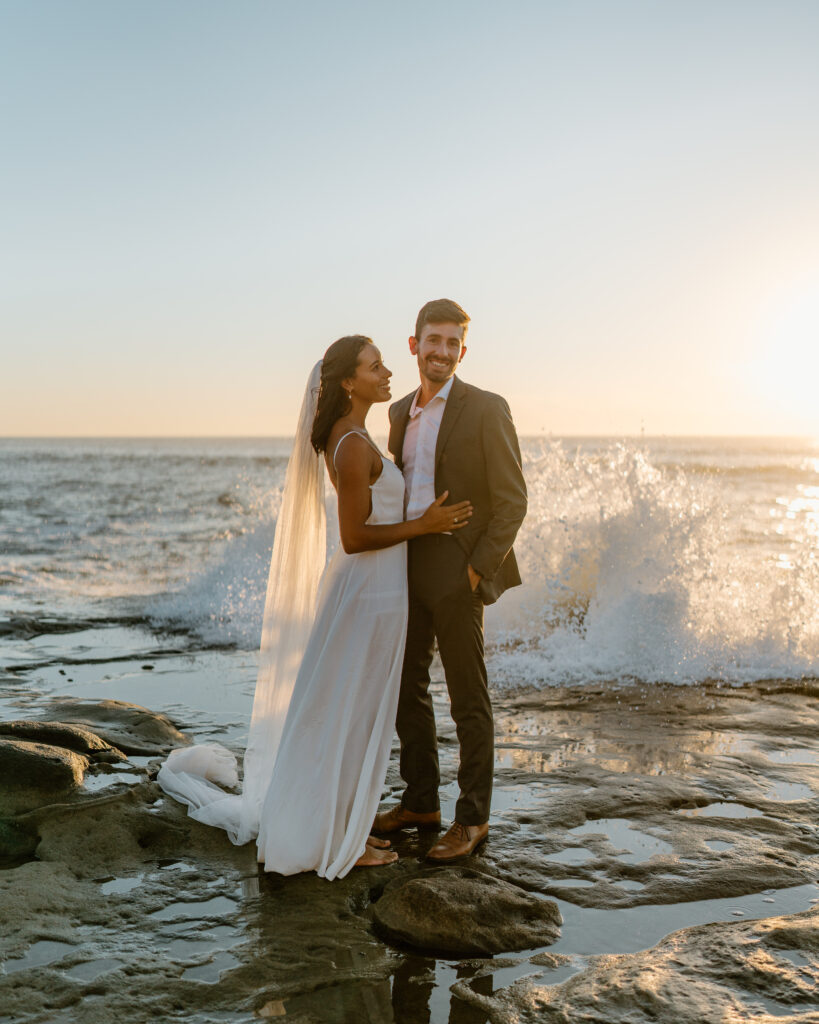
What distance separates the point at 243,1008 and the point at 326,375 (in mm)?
2399

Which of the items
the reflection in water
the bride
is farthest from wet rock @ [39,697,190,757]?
the reflection in water

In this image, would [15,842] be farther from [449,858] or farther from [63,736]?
[449,858]

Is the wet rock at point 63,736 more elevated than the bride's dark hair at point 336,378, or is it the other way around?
the bride's dark hair at point 336,378

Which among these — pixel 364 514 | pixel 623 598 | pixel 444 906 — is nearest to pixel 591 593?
pixel 623 598

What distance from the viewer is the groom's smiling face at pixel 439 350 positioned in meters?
4.07

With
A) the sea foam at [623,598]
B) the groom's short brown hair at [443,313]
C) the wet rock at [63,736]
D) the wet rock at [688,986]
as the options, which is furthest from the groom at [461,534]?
the sea foam at [623,598]

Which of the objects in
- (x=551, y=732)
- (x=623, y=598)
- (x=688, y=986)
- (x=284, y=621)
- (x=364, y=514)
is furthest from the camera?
(x=623, y=598)

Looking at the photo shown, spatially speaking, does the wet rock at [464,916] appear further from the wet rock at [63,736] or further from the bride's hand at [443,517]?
the wet rock at [63,736]

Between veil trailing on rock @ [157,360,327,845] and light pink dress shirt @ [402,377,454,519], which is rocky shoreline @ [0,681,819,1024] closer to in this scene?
veil trailing on rock @ [157,360,327,845]

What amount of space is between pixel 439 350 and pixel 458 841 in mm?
2186

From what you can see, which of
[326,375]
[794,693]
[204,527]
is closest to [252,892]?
[326,375]

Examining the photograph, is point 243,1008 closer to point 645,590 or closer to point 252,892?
point 252,892

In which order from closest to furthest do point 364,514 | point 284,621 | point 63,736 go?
1. point 364,514
2. point 284,621
3. point 63,736

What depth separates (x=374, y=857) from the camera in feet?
12.8
